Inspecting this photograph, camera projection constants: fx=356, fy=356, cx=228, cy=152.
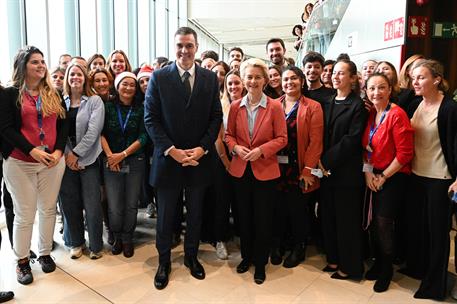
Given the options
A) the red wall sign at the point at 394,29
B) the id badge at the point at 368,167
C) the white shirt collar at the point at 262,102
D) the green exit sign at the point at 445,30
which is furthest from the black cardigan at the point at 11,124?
the green exit sign at the point at 445,30

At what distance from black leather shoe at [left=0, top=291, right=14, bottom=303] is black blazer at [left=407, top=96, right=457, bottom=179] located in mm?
3028

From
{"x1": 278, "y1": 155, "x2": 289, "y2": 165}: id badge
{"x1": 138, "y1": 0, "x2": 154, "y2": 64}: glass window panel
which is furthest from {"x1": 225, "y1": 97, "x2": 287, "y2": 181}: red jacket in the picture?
Answer: {"x1": 138, "y1": 0, "x2": 154, "y2": 64}: glass window panel

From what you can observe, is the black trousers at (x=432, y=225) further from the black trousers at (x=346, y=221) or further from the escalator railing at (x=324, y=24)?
the escalator railing at (x=324, y=24)

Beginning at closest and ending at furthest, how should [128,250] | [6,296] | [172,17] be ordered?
[6,296]
[128,250]
[172,17]

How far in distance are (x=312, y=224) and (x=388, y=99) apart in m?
1.35

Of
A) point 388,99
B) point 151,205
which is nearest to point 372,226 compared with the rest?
point 388,99

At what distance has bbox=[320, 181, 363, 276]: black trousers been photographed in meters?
2.65

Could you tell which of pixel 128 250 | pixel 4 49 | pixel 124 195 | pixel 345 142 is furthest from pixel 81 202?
pixel 345 142

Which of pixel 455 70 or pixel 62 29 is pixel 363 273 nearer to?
pixel 455 70

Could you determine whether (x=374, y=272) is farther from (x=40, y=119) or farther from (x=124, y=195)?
(x=40, y=119)

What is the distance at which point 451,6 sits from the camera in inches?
142

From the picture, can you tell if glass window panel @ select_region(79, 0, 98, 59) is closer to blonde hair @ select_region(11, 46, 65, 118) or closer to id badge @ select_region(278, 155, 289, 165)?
blonde hair @ select_region(11, 46, 65, 118)

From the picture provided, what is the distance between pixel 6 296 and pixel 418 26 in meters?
4.18

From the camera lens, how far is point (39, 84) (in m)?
2.59
